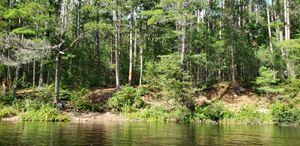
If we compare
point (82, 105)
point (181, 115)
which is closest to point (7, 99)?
point (82, 105)

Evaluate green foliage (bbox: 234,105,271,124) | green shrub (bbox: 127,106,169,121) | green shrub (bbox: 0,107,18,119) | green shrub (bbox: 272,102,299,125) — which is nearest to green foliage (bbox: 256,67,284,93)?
green foliage (bbox: 234,105,271,124)

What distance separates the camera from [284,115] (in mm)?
32062

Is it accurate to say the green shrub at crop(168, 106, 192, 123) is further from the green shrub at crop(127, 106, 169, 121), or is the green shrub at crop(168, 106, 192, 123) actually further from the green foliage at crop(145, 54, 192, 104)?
the green foliage at crop(145, 54, 192, 104)

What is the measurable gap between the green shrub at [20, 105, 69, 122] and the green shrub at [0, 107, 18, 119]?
3.64ft

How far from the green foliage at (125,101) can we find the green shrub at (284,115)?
11.0 m

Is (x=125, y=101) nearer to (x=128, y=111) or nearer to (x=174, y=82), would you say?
(x=128, y=111)

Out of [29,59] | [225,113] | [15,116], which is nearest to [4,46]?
[29,59]

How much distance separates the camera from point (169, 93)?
3288 cm

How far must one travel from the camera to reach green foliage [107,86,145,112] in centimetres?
3394

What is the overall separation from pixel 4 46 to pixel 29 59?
398cm

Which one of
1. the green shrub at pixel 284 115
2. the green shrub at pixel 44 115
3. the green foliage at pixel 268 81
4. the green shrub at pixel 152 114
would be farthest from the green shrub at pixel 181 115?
the green foliage at pixel 268 81

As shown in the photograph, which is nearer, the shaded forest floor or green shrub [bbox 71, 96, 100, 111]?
the shaded forest floor

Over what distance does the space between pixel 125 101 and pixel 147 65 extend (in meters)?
7.31

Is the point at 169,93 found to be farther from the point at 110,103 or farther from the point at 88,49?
the point at 88,49
